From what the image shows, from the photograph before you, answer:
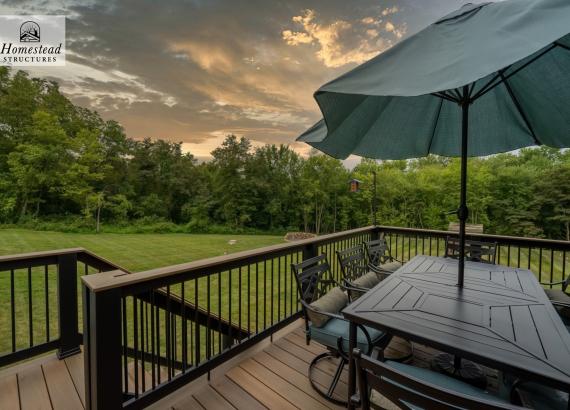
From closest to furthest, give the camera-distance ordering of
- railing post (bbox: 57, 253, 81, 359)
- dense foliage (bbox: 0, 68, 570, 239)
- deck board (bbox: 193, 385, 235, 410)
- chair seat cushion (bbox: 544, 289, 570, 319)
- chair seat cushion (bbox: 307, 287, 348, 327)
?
1. deck board (bbox: 193, 385, 235, 410)
2. chair seat cushion (bbox: 307, 287, 348, 327)
3. chair seat cushion (bbox: 544, 289, 570, 319)
4. railing post (bbox: 57, 253, 81, 359)
5. dense foliage (bbox: 0, 68, 570, 239)

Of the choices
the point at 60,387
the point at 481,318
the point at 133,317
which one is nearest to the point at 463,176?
the point at 481,318

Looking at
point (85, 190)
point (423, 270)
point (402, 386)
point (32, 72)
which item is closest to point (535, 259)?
point (423, 270)

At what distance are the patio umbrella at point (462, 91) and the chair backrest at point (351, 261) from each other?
3.59 ft

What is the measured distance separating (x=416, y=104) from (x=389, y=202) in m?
22.0

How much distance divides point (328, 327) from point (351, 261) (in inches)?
43.4

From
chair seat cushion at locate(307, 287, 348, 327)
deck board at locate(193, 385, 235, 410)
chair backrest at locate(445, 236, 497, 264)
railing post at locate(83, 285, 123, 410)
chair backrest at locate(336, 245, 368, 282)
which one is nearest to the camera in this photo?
railing post at locate(83, 285, 123, 410)

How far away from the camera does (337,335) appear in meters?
1.98

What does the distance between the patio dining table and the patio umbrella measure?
30cm

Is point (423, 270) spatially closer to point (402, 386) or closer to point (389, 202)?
point (402, 386)

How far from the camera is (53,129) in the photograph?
18016 millimetres

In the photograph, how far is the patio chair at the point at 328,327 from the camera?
190 centimetres

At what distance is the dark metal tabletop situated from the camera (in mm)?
1179

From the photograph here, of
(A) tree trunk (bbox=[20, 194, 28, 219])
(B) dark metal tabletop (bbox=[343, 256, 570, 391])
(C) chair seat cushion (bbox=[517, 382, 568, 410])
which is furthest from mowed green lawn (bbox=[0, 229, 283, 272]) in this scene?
(C) chair seat cushion (bbox=[517, 382, 568, 410])

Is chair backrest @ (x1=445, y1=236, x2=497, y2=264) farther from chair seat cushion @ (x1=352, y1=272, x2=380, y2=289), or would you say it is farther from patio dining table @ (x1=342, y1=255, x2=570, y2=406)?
chair seat cushion @ (x1=352, y1=272, x2=380, y2=289)
